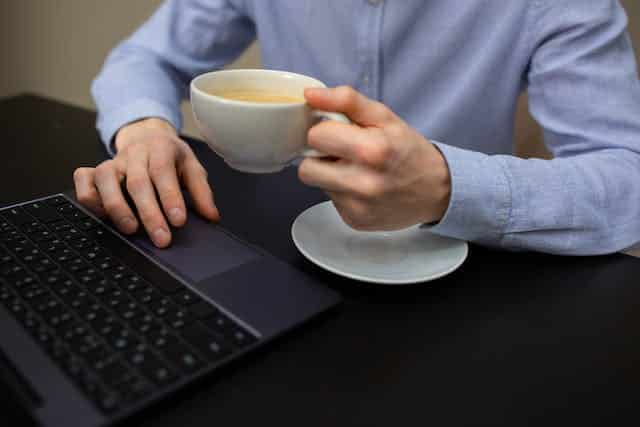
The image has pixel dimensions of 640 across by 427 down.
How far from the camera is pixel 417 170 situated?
46 cm

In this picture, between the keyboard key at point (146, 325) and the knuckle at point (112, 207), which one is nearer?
the keyboard key at point (146, 325)

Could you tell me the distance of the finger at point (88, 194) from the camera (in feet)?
1.69

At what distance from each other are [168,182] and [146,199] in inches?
1.4

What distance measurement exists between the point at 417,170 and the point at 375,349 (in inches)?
6.3

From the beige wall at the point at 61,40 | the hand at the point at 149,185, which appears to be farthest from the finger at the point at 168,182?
the beige wall at the point at 61,40

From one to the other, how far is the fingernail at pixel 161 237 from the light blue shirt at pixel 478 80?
0.25 metres

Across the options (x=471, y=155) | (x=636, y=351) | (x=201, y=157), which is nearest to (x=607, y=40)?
(x=471, y=155)

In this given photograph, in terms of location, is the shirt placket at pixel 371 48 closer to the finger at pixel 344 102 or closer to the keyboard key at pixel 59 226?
the finger at pixel 344 102

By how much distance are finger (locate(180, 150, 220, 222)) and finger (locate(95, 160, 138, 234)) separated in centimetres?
7

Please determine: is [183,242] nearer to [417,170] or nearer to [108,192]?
[108,192]

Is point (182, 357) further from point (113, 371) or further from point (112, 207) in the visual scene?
point (112, 207)

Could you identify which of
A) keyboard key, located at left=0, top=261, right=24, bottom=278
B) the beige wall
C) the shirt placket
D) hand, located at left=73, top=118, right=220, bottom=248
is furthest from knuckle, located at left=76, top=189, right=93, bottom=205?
the beige wall

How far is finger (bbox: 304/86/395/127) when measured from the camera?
42 cm

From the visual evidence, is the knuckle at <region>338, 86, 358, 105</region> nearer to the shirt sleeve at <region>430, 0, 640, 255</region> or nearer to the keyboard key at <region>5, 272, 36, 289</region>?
the shirt sleeve at <region>430, 0, 640, 255</region>
